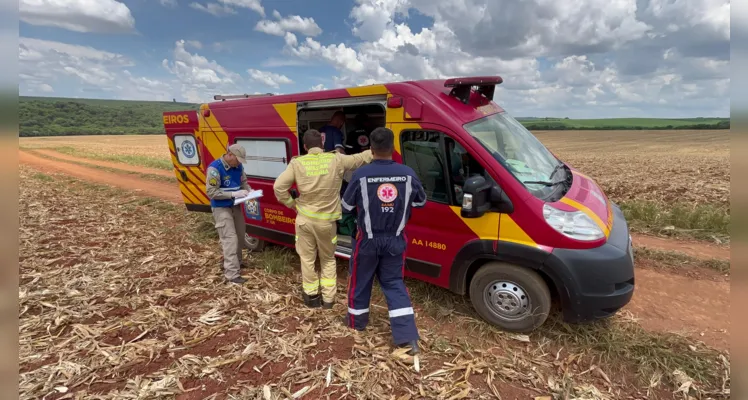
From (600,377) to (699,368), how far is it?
0.92m

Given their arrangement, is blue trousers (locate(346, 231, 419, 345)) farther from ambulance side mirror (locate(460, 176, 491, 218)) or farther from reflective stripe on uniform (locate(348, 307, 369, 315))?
ambulance side mirror (locate(460, 176, 491, 218))

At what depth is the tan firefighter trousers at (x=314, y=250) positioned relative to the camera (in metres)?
4.34

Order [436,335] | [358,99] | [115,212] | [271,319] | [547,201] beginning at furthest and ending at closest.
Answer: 1. [115,212]
2. [358,99]
3. [271,319]
4. [436,335]
5. [547,201]

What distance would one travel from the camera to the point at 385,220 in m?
3.68

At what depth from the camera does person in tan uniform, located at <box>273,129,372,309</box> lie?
423cm

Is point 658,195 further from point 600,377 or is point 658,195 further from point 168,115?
point 168,115

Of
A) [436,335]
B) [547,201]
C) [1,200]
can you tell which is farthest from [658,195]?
[1,200]

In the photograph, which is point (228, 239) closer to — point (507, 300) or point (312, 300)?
point (312, 300)

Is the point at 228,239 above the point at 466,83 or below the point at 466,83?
below

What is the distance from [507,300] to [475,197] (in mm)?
1158

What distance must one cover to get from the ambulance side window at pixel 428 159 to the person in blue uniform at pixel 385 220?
1.64ft

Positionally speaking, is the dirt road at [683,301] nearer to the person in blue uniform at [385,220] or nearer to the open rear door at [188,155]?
the open rear door at [188,155]

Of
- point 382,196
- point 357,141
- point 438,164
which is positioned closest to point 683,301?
point 438,164

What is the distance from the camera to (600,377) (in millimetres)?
3506
